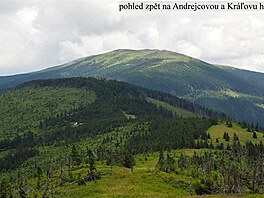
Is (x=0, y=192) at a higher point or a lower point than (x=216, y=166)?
higher

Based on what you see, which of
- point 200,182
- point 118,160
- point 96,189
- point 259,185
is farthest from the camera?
point 118,160

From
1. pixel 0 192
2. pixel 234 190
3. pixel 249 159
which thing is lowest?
pixel 249 159

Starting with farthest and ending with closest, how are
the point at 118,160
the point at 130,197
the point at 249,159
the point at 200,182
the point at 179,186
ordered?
1. the point at 249,159
2. the point at 118,160
3. the point at 179,186
4. the point at 200,182
5. the point at 130,197

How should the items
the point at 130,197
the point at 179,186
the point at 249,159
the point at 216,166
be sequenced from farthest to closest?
the point at 249,159
the point at 216,166
the point at 179,186
the point at 130,197

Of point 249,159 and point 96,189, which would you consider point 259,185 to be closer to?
point 96,189

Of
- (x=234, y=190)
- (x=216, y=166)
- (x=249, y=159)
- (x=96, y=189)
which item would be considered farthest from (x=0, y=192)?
(x=249, y=159)

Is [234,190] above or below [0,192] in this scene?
below

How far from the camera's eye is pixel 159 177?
103 metres

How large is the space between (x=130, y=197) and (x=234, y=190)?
102 ft

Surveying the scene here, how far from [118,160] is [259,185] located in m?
48.5

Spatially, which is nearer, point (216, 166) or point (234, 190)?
point (234, 190)

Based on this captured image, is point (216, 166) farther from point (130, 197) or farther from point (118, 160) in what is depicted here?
point (130, 197)

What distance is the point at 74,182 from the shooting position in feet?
322

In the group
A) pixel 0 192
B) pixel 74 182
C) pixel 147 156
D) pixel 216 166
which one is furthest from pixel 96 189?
pixel 147 156
